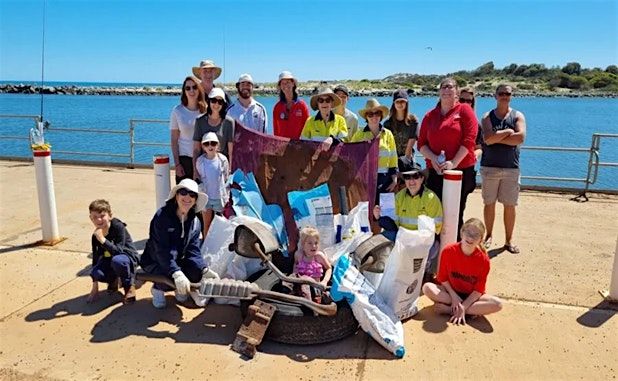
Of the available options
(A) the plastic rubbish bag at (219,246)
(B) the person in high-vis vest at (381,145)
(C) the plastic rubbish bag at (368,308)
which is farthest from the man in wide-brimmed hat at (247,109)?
(C) the plastic rubbish bag at (368,308)

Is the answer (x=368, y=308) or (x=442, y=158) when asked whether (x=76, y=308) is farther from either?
(x=442, y=158)

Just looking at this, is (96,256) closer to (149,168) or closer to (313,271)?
(313,271)

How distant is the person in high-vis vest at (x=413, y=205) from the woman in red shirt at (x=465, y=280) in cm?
51

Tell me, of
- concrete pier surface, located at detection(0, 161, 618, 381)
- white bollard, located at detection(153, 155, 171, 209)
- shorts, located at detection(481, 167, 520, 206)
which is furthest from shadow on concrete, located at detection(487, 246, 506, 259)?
white bollard, located at detection(153, 155, 171, 209)

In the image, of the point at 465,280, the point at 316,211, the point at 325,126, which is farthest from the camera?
the point at 325,126

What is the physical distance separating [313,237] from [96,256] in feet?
6.07

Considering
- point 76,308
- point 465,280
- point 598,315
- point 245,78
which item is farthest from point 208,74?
point 598,315

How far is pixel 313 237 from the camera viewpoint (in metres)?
4.00

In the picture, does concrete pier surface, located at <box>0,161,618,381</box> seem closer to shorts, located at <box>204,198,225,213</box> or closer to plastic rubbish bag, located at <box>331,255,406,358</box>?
plastic rubbish bag, located at <box>331,255,406,358</box>

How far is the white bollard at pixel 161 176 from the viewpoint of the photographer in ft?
17.2

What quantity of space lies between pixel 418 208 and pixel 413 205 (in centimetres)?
5

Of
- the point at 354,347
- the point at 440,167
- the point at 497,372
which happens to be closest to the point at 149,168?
the point at 440,167

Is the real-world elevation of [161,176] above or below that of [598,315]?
above

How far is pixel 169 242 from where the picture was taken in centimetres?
392
